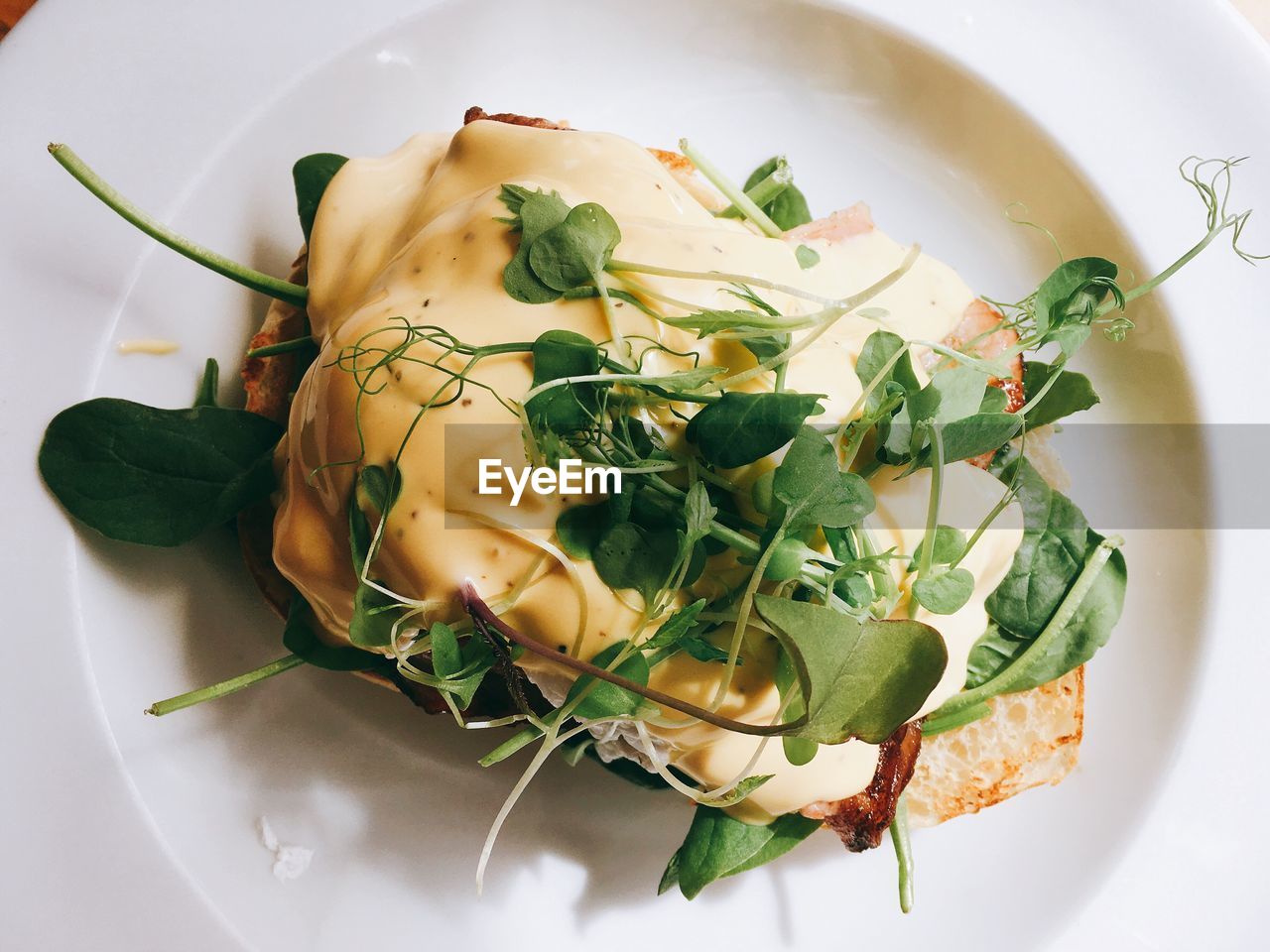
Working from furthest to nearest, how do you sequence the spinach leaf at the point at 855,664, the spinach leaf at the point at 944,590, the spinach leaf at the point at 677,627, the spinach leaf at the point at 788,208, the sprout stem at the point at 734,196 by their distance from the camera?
the spinach leaf at the point at 788,208 → the sprout stem at the point at 734,196 → the spinach leaf at the point at 944,590 → the spinach leaf at the point at 677,627 → the spinach leaf at the point at 855,664

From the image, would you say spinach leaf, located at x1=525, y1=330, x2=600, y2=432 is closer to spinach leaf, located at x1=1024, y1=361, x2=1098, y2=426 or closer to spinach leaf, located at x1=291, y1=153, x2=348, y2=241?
spinach leaf, located at x1=291, y1=153, x2=348, y2=241

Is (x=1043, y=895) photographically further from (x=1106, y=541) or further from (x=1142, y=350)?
(x=1142, y=350)

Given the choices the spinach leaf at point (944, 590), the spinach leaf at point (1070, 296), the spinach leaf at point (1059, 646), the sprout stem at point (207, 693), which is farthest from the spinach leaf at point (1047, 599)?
the sprout stem at point (207, 693)

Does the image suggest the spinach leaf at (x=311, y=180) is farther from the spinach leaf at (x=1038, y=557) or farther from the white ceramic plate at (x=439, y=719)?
the spinach leaf at (x=1038, y=557)

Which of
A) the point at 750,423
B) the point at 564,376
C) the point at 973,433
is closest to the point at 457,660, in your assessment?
the point at 564,376

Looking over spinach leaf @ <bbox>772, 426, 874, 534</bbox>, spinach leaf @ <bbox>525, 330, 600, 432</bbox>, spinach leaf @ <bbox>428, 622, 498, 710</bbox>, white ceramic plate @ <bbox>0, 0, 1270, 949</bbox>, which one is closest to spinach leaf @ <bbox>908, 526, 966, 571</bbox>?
spinach leaf @ <bbox>772, 426, 874, 534</bbox>

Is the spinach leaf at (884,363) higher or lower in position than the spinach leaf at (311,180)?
higher

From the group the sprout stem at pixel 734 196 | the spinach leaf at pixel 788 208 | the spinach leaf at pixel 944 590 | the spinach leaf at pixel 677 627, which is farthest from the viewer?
the spinach leaf at pixel 788 208

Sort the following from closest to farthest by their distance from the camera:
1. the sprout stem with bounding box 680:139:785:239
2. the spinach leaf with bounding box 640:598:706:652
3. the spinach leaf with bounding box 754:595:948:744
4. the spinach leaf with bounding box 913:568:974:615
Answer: the spinach leaf with bounding box 754:595:948:744
the spinach leaf with bounding box 640:598:706:652
the spinach leaf with bounding box 913:568:974:615
the sprout stem with bounding box 680:139:785:239

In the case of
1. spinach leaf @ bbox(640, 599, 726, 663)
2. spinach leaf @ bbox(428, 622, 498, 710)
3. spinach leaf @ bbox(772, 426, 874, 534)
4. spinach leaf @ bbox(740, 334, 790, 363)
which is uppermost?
spinach leaf @ bbox(740, 334, 790, 363)
